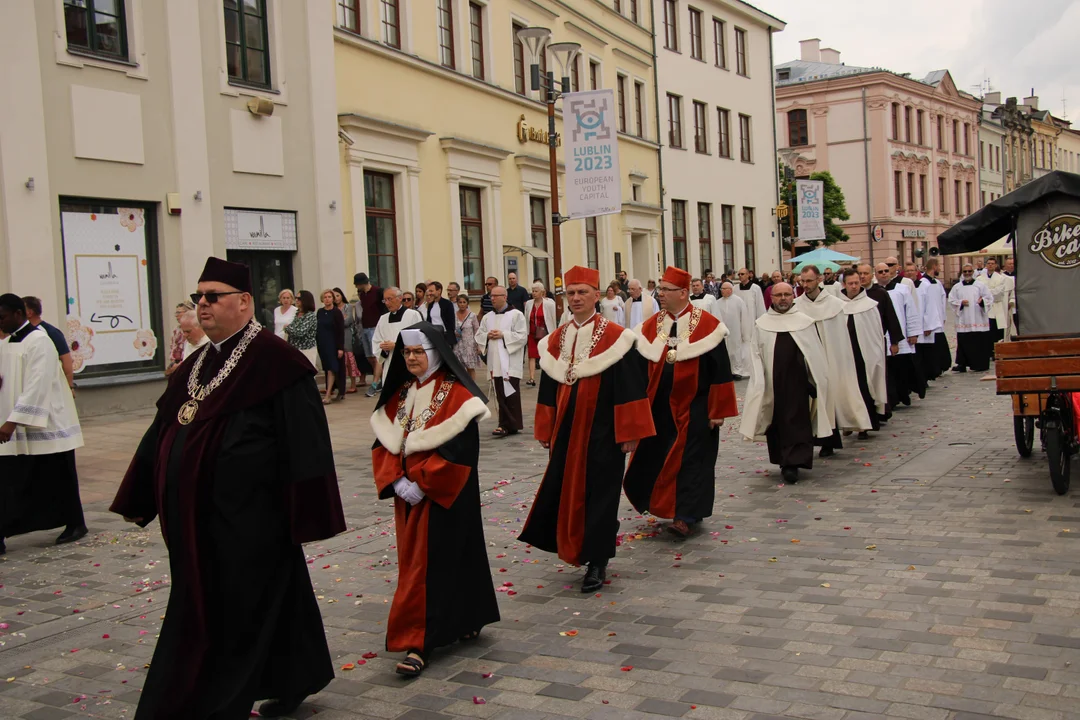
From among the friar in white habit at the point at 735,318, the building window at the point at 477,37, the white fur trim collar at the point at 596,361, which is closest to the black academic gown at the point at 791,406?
the white fur trim collar at the point at 596,361

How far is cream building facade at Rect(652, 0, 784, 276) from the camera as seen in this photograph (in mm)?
35375

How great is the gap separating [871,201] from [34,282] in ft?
179

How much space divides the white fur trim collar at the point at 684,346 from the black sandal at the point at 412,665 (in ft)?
11.0

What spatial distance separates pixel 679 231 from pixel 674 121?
11.7 ft

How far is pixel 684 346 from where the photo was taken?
313 inches

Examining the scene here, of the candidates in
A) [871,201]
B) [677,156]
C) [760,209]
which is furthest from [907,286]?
[871,201]

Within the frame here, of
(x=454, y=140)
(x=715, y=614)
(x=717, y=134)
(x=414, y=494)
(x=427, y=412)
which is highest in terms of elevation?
(x=717, y=134)

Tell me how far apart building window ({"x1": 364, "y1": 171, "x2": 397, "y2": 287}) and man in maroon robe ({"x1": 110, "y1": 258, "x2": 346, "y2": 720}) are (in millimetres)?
16117

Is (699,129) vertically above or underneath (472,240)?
above

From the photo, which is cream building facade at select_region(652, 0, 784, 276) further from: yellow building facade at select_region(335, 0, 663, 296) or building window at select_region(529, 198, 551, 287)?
building window at select_region(529, 198, 551, 287)

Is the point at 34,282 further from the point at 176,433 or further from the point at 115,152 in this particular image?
the point at 176,433

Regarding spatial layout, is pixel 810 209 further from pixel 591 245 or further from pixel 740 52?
pixel 740 52

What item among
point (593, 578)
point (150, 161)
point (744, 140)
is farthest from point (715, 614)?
point (744, 140)

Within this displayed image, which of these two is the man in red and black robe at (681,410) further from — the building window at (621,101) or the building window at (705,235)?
the building window at (705,235)
